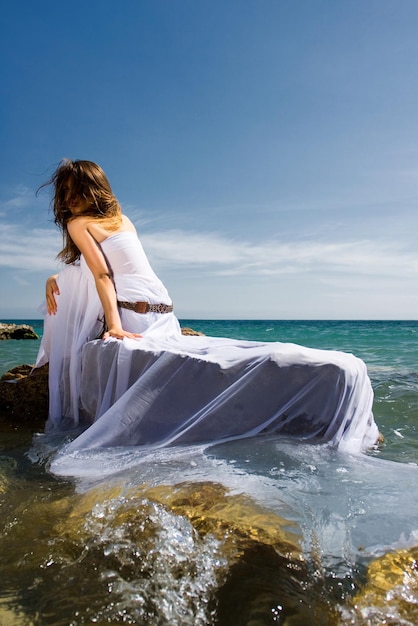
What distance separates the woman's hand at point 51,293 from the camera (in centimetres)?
478

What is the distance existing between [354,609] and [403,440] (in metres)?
3.32

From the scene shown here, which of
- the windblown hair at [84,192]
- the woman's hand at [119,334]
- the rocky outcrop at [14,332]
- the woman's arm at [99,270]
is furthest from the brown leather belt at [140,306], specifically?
the rocky outcrop at [14,332]

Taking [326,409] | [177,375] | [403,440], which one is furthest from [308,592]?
[403,440]

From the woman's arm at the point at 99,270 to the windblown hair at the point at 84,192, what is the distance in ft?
0.60

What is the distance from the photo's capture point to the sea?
5.37 feet

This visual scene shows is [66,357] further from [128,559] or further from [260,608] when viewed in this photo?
[260,608]

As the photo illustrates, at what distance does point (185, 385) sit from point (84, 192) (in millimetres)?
2047

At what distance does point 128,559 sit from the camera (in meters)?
1.91

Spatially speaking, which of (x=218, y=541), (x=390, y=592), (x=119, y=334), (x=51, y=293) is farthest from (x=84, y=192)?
(x=390, y=592)

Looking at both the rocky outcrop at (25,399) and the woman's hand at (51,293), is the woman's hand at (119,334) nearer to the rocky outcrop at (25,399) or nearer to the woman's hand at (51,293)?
the woman's hand at (51,293)

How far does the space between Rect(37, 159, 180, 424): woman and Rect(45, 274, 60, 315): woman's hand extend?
0.14 m

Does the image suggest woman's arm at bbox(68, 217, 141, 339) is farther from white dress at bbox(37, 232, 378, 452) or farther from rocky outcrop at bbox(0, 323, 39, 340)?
rocky outcrop at bbox(0, 323, 39, 340)

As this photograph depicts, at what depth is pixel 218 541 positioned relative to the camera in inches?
80.0

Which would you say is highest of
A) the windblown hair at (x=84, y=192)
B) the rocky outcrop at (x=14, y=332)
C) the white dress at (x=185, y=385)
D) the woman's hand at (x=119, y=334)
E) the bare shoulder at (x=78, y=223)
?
the windblown hair at (x=84, y=192)
